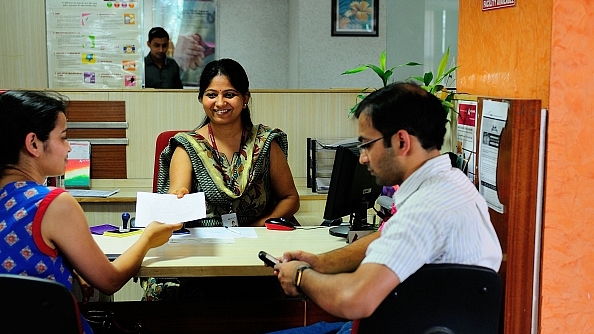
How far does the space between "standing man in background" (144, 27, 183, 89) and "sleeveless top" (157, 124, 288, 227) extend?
339 centimetres

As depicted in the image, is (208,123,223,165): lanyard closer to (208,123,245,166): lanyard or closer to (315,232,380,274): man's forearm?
(208,123,245,166): lanyard

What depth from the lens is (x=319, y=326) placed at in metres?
2.15

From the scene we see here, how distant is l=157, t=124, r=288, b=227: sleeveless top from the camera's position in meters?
3.01

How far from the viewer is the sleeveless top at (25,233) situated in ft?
5.96

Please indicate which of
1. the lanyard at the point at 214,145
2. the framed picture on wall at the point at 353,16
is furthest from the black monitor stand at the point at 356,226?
the framed picture on wall at the point at 353,16

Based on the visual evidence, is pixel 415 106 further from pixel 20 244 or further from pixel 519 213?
pixel 20 244

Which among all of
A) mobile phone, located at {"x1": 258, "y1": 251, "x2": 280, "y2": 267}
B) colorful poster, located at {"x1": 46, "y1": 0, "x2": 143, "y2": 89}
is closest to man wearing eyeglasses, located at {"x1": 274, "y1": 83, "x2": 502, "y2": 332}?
mobile phone, located at {"x1": 258, "y1": 251, "x2": 280, "y2": 267}

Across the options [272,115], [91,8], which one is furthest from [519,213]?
Result: [91,8]

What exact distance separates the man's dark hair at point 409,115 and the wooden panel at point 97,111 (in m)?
2.63

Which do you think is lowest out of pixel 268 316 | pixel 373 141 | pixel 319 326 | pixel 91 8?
pixel 268 316

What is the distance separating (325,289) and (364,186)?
3.24ft

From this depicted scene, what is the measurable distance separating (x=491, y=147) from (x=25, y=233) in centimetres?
129

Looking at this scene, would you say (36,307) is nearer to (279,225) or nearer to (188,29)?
(279,225)

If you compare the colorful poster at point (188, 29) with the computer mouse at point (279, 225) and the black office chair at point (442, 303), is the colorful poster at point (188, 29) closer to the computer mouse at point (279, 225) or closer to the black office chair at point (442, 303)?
the computer mouse at point (279, 225)
